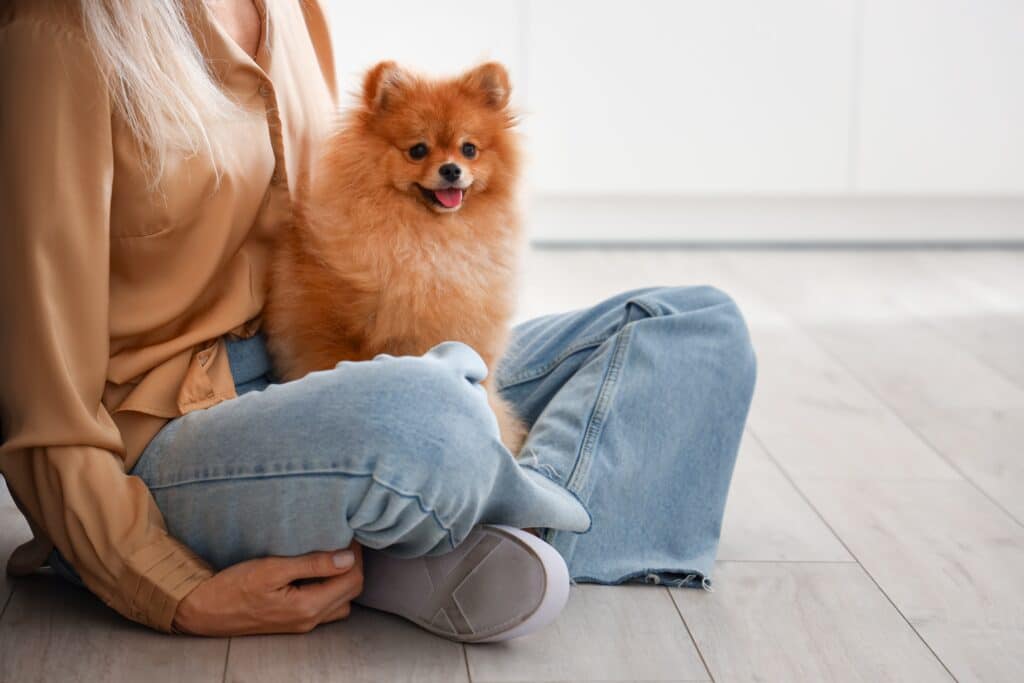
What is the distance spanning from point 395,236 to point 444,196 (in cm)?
8

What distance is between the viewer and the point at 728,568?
1.71 m

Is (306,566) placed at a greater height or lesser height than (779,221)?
greater

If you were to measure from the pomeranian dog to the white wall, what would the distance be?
2154 mm

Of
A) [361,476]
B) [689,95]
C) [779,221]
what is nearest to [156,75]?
[361,476]

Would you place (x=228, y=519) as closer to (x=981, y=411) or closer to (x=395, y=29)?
(x=981, y=411)

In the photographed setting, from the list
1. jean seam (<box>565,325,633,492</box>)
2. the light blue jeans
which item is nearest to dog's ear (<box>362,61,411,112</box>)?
the light blue jeans

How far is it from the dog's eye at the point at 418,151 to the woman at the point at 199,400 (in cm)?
16

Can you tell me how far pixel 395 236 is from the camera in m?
1.55

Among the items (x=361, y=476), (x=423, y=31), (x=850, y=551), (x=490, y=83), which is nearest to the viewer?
(x=361, y=476)

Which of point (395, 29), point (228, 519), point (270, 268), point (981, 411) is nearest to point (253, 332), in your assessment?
point (270, 268)

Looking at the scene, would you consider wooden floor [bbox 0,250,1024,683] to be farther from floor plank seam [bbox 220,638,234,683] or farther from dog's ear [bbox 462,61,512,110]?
dog's ear [bbox 462,61,512,110]

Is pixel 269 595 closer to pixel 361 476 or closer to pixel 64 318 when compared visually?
pixel 361 476

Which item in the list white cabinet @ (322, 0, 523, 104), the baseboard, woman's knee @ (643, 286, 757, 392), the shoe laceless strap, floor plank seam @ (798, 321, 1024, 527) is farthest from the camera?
the baseboard

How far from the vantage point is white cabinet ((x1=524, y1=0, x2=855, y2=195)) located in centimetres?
372
